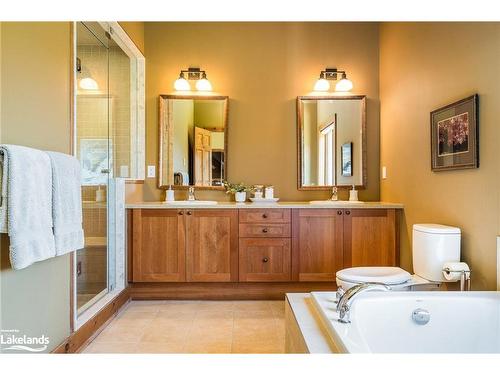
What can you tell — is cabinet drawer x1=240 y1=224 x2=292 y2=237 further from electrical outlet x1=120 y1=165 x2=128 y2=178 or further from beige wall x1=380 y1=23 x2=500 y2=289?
electrical outlet x1=120 y1=165 x2=128 y2=178

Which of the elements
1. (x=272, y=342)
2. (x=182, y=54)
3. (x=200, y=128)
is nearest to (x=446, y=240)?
(x=272, y=342)

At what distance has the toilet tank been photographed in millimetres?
2092

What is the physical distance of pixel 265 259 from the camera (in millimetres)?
3033

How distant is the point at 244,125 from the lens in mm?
3535

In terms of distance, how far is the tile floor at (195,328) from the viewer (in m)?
2.17

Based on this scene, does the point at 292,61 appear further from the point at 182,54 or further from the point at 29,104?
the point at 29,104

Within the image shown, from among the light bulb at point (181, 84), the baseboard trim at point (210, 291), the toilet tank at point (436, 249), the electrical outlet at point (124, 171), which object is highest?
the light bulb at point (181, 84)

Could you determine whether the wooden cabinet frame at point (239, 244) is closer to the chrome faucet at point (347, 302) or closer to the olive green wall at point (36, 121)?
the olive green wall at point (36, 121)

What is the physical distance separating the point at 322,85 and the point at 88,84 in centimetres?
216

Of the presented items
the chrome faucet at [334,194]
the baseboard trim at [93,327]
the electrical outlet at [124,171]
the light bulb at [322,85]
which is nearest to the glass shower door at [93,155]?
the baseboard trim at [93,327]

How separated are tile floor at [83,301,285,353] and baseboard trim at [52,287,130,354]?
1.9 inches

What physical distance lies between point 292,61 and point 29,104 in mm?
2580

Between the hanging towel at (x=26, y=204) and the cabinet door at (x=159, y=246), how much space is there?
1.41 metres
